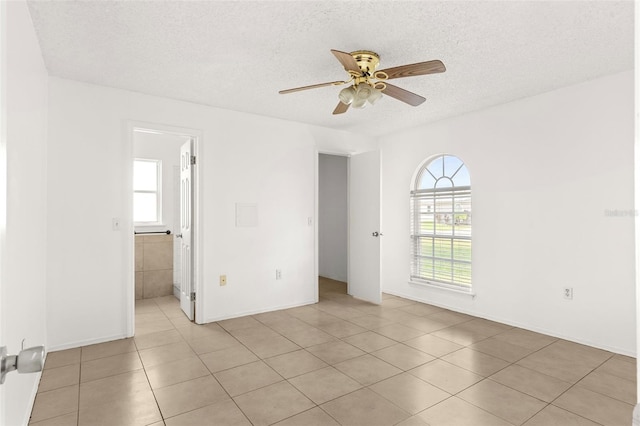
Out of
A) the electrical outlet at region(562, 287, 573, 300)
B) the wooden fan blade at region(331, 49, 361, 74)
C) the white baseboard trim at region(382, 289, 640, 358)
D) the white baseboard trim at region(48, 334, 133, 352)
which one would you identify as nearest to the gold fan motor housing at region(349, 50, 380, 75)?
the wooden fan blade at region(331, 49, 361, 74)

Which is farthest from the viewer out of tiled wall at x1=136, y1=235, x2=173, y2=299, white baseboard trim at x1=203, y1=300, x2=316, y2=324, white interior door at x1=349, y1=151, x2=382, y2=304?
tiled wall at x1=136, y1=235, x2=173, y2=299

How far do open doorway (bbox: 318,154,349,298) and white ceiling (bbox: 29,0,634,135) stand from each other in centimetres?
296

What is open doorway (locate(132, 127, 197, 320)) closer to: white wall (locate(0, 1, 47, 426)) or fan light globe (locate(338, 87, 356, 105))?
white wall (locate(0, 1, 47, 426))

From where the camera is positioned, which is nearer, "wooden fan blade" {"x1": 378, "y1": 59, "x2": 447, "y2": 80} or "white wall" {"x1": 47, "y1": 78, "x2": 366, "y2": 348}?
"wooden fan blade" {"x1": 378, "y1": 59, "x2": 447, "y2": 80}

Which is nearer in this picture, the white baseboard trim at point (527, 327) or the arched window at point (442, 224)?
the white baseboard trim at point (527, 327)

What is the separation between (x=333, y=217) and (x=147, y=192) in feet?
10.7

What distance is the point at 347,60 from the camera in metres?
2.36

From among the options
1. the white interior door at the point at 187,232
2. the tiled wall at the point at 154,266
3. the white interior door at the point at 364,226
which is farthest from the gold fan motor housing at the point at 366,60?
the tiled wall at the point at 154,266

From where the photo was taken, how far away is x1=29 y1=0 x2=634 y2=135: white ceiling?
7.16 feet

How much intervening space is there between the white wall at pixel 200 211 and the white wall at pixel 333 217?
1351 millimetres

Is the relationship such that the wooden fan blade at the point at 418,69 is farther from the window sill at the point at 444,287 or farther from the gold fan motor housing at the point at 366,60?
the window sill at the point at 444,287

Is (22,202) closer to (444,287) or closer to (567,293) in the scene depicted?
(444,287)

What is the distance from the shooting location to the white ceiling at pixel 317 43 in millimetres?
2182

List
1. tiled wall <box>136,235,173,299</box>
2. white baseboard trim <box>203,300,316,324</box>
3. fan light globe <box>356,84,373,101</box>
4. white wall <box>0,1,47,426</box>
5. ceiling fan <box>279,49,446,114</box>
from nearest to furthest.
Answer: white wall <box>0,1,47,426</box>
ceiling fan <box>279,49,446,114</box>
fan light globe <box>356,84,373,101</box>
white baseboard trim <box>203,300,316,324</box>
tiled wall <box>136,235,173,299</box>
